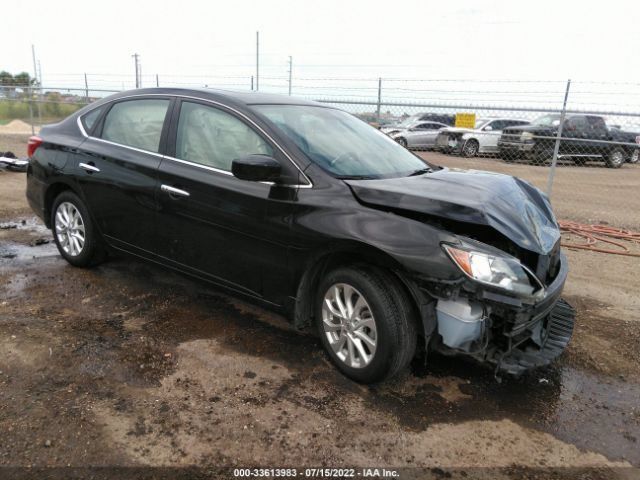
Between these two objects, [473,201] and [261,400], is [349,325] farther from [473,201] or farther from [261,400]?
[473,201]

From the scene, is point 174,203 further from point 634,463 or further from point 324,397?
point 634,463

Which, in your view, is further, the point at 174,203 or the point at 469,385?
the point at 174,203

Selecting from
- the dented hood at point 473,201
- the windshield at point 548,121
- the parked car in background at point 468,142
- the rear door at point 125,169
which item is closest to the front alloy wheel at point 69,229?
the rear door at point 125,169

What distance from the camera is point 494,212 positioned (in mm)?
2965

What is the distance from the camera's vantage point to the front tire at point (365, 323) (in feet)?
9.43

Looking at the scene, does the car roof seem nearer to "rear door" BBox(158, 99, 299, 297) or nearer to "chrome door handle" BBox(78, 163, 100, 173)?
"rear door" BBox(158, 99, 299, 297)

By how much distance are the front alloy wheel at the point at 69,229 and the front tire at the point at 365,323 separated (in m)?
2.61

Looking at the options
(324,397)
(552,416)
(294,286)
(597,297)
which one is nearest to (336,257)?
(294,286)

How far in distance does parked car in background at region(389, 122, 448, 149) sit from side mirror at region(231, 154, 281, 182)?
53.7 feet

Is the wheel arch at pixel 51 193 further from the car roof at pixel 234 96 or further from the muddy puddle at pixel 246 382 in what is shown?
the car roof at pixel 234 96

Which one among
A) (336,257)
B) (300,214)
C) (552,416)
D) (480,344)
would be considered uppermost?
(300,214)

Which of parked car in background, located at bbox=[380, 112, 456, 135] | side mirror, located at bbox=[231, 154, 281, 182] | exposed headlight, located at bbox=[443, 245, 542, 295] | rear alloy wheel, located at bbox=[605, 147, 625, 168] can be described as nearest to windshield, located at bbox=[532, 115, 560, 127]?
rear alloy wheel, located at bbox=[605, 147, 625, 168]

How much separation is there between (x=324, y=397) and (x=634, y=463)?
1.59 m

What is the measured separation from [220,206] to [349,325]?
119 centimetres
